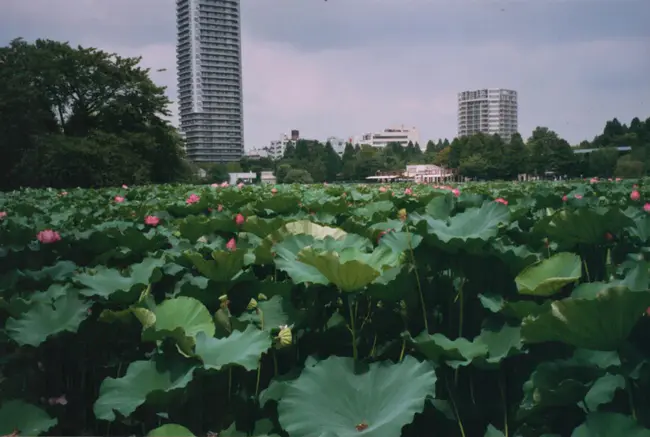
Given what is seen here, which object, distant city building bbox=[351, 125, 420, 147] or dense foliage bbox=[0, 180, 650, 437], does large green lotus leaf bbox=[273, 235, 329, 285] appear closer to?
dense foliage bbox=[0, 180, 650, 437]

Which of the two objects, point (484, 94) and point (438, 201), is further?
point (484, 94)

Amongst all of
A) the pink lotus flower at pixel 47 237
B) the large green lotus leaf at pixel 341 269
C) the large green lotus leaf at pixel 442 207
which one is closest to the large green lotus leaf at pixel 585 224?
the large green lotus leaf at pixel 442 207

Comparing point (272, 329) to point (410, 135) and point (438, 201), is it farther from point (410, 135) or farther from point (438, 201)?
point (410, 135)

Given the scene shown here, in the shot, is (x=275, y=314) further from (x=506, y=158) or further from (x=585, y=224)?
(x=506, y=158)

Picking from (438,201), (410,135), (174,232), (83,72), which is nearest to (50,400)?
(174,232)

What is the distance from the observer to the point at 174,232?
2.00m

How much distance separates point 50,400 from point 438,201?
106 centimetres

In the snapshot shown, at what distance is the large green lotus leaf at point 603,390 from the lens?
69 cm

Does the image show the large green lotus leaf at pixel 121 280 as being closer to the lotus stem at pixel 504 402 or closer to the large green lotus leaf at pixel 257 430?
the large green lotus leaf at pixel 257 430

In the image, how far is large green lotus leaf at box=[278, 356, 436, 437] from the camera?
0.68 metres

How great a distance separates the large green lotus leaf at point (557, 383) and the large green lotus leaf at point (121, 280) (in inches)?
29.6

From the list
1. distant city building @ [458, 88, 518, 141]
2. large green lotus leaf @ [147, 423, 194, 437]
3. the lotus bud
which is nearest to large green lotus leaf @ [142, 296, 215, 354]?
the lotus bud

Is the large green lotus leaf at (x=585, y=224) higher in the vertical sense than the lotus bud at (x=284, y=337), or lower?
higher

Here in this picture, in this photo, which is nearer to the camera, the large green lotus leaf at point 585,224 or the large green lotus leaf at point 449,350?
the large green lotus leaf at point 449,350
